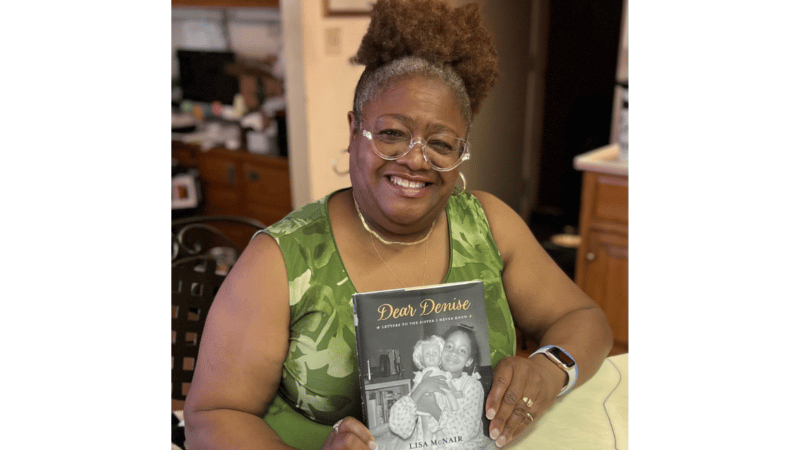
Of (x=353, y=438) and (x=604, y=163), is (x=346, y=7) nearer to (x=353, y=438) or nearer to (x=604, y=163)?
(x=604, y=163)

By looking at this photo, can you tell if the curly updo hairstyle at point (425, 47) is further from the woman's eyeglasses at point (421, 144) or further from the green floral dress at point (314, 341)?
the green floral dress at point (314, 341)

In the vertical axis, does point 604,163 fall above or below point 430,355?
above

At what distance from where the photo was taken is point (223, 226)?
15.5 ft

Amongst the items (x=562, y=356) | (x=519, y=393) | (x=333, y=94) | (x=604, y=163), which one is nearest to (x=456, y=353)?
(x=519, y=393)

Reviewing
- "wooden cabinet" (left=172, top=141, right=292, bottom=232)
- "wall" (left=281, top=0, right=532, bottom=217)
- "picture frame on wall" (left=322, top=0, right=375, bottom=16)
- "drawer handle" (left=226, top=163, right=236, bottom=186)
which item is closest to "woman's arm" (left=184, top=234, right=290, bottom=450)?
"wall" (left=281, top=0, right=532, bottom=217)

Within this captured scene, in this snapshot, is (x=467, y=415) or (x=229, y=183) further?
(x=229, y=183)

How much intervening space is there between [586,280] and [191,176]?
9.44 feet

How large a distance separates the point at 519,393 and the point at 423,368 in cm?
21

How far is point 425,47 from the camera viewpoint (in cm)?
116

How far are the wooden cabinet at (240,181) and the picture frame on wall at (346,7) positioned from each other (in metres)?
1.04

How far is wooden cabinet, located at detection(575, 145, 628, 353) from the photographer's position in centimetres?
282

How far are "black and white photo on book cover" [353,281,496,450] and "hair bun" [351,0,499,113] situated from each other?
44 cm

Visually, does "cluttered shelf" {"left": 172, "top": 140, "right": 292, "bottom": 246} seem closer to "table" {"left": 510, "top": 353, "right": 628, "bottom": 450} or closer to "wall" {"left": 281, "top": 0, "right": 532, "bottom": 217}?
"wall" {"left": 281, "top": 0, "right": 532, "bottom": 217}

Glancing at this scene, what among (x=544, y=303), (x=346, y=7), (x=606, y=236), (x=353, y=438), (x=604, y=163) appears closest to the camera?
(x=353, y=438)
